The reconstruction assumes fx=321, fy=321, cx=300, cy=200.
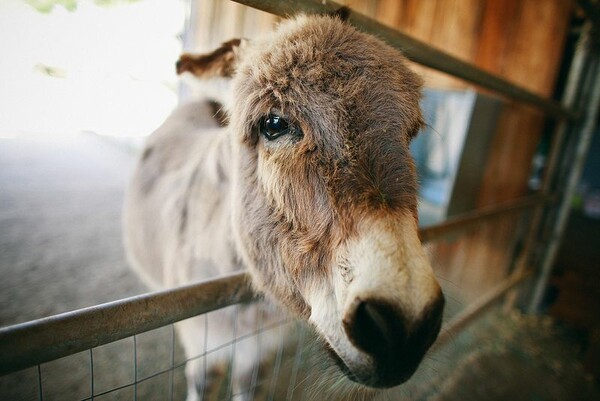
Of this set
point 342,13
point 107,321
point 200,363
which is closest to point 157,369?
point 200,363

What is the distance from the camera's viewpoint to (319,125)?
0.96 m

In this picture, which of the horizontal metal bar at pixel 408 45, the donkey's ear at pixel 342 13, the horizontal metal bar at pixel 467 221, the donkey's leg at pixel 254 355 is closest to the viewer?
the horizontal metal bar at pixel 408 45

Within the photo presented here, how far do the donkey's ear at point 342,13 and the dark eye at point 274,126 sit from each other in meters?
0.46

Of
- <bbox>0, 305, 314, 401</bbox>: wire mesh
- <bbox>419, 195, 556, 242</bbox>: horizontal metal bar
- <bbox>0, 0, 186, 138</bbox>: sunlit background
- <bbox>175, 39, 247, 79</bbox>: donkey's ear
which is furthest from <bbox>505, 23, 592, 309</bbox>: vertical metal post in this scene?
<bbox>0, 0, 186, 138</bbox>: sunlit background

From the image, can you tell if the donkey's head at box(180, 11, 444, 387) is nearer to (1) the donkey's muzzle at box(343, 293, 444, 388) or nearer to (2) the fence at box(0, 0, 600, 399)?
(1) the donkey's muzzle at box(343, 293, 444, 388)

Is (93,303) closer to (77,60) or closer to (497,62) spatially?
(77,60)

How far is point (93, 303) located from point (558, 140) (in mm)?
5004

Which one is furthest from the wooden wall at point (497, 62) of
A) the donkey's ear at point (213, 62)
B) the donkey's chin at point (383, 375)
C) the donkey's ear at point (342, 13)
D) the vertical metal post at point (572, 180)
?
the donkey's chin at point (383, 375)

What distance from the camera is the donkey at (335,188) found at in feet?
2.48

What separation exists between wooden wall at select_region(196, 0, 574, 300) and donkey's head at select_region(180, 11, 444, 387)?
2.59 metres

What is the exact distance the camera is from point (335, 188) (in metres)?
0.91

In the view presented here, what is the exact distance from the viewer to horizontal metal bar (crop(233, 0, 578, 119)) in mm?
1053

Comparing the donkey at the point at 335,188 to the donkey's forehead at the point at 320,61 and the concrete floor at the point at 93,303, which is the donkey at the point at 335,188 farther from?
the concrete floor at the point at 93,303

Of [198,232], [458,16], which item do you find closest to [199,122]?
[198,232]
